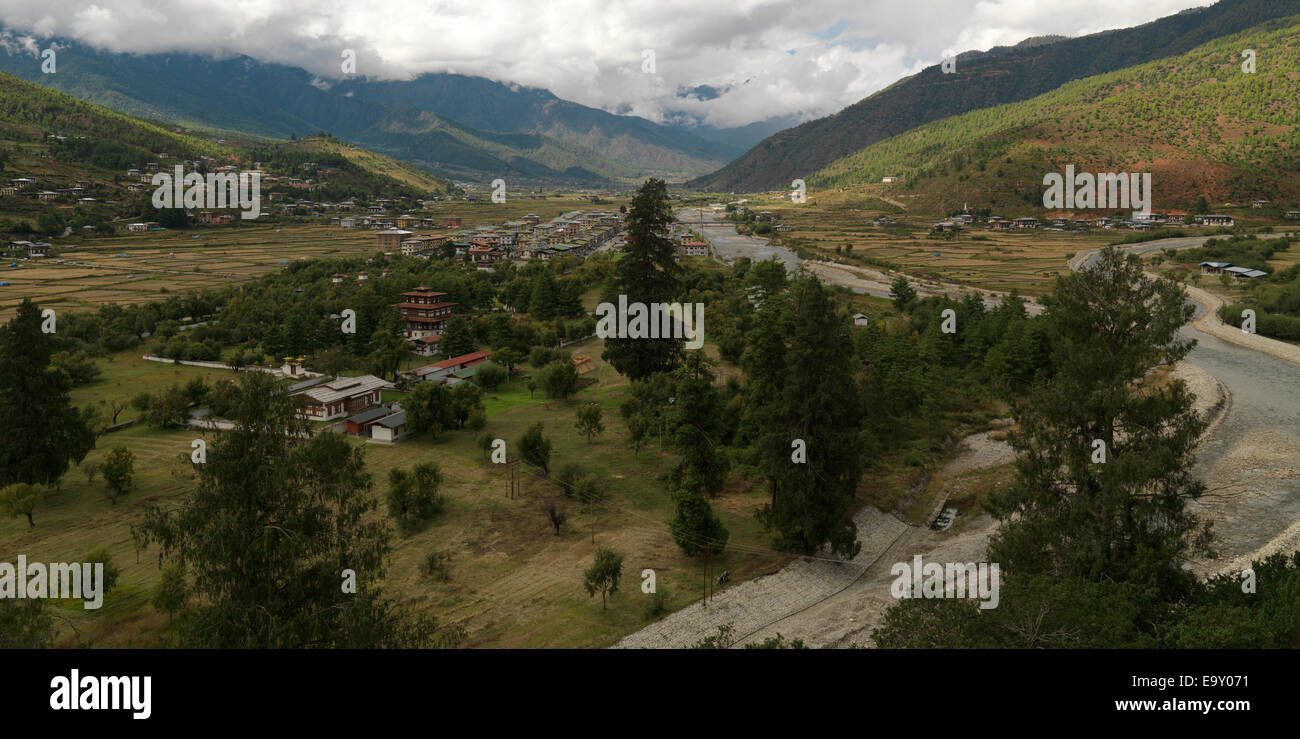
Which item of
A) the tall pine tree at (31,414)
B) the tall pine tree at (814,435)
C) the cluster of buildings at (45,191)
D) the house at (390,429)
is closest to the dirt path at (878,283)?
the house at (390,429)

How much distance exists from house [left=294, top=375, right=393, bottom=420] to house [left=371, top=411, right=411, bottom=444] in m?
4.47

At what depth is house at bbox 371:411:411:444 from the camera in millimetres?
35781

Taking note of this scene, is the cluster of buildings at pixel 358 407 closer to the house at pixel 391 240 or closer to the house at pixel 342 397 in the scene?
the house at pixel 342 397

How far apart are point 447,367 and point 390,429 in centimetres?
1340

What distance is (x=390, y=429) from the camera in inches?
1405

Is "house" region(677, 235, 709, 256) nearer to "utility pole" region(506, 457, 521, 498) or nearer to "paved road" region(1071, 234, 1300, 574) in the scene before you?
"paved road" region(1071, 234, 1300, 574)

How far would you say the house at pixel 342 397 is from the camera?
38562mm

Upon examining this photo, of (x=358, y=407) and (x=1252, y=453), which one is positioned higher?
(x=358, y=407)

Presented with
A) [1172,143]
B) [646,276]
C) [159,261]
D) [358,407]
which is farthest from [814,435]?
[1172,143]

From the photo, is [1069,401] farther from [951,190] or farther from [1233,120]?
[1233,120]

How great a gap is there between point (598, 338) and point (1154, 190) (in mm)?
136079

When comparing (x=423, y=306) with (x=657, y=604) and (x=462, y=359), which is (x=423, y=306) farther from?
(x=657, y=604)
